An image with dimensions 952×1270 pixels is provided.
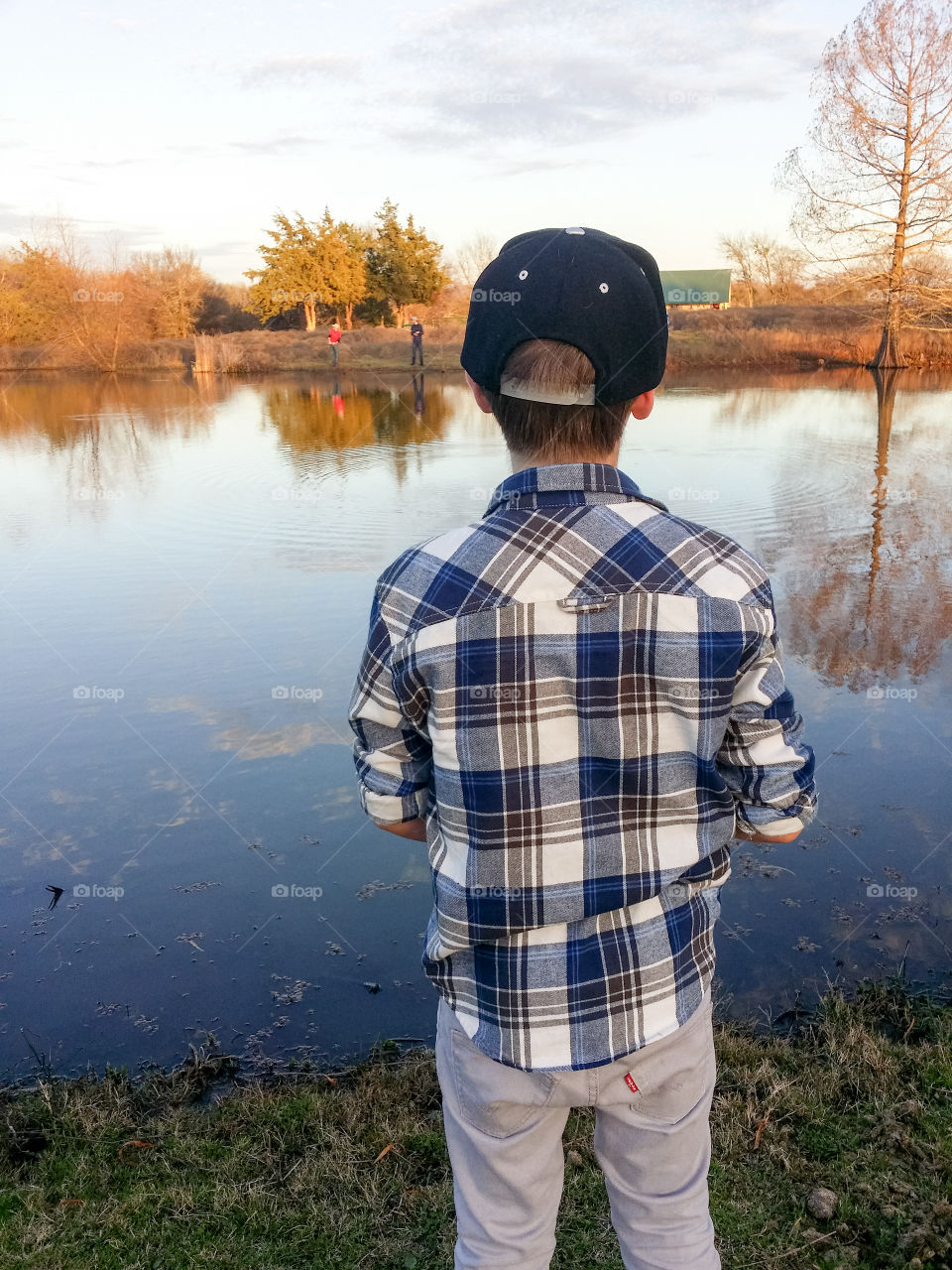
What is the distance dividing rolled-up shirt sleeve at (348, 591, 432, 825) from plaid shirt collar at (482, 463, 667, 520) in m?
0.24

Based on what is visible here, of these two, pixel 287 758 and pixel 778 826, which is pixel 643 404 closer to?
pixel 778 826

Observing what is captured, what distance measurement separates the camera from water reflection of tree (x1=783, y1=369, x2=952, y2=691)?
4977mm

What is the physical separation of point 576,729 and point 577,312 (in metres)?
0.51

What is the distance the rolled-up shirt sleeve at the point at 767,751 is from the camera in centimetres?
123

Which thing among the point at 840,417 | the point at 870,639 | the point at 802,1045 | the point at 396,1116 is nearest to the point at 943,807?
the point at 802,1045

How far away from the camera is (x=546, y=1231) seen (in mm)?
1369

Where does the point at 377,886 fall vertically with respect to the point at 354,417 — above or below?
below

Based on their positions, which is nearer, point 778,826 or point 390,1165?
point 778,826

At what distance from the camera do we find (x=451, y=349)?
28.7 m

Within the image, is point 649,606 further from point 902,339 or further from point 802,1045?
point 902,339

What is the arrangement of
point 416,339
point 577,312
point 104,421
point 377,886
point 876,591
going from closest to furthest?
1. point 577,312
2. point 377,886
3. point 876,591
4. point 104,421
5. point 416,339

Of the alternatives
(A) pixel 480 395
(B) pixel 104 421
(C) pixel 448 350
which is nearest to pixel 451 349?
(C) pixel 448 350

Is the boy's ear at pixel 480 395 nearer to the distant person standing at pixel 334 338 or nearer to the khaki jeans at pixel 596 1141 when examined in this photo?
the khaki jeans at pixel 596 1141

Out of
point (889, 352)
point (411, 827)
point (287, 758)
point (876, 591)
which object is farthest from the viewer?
point (889, 352)
